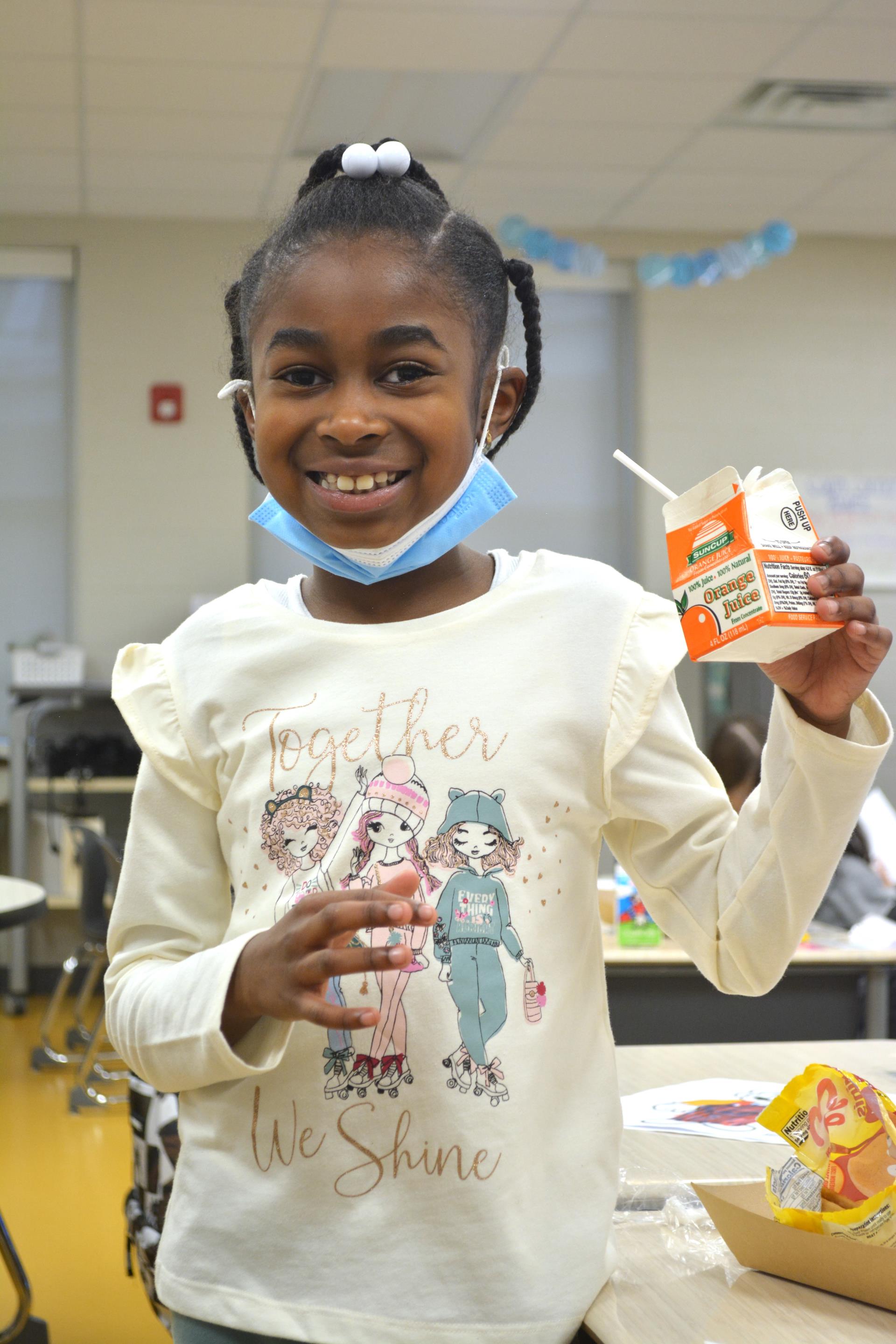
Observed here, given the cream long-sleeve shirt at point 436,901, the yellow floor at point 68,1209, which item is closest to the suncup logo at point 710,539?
the cream long-sleeve shirt at point 436,901

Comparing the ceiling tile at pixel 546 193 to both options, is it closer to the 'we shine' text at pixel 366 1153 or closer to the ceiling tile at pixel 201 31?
the ceiling tile at pixel 201 31

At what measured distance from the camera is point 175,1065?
2.83ft

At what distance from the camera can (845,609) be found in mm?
768

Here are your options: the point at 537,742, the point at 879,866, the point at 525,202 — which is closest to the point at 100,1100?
the point at 879,866

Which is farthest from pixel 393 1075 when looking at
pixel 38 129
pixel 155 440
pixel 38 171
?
pixel 155 440

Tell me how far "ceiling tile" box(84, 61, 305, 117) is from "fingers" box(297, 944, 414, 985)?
412 centimetres

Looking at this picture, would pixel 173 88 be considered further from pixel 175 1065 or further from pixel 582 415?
pixel 175 1065

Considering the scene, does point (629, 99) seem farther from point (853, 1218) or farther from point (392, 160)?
point (853, 1218)

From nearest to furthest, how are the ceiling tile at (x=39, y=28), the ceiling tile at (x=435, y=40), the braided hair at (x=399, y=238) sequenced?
the braided hair at (x=399, y=238)
the ceiling tile at (x=39, y=28)
the ceiling tile at (x=435, y=40)

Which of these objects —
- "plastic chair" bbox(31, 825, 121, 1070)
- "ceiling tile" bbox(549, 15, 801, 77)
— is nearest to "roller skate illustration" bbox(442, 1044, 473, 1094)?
"plastic chair" bbox(31, 825, 121, 1070)

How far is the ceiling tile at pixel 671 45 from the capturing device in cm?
400

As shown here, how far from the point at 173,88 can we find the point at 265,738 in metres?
4.11

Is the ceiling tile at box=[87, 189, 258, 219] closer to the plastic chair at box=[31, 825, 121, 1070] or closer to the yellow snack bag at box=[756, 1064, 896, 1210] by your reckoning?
the plastic chair at box=[31, 825, 121, 1070]

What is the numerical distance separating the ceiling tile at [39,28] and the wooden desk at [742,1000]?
3.11m
